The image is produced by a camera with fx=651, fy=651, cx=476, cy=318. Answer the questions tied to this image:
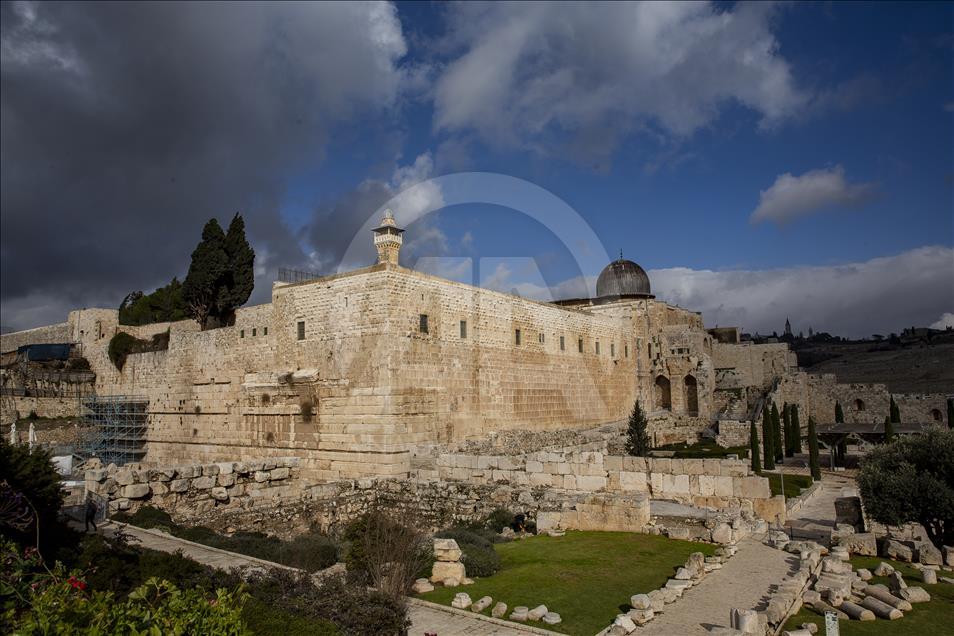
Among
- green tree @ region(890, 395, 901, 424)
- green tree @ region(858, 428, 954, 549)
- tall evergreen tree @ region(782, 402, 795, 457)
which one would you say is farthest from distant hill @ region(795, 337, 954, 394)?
green tree @ region(858, 428, 954, 549)

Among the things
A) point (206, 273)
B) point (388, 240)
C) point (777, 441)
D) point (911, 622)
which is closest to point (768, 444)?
point (777, 441)

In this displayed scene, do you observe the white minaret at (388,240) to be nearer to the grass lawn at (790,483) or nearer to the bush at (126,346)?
the grass lawn at (790,483)

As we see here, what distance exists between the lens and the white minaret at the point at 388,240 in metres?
16.1

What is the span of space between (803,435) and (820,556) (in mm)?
26484

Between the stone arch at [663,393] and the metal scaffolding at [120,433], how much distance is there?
79.0ft

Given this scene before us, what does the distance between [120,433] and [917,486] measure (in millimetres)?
26337

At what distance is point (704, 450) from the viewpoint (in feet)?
88.3

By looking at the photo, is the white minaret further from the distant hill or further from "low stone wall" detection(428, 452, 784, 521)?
the distant hill

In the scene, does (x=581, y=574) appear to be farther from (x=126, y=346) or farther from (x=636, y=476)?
(x=126, y=346)

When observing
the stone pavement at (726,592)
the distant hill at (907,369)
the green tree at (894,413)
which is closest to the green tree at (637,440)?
the stone pavement at (726,592)

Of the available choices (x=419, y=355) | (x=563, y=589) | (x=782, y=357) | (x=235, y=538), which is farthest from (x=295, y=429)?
(x=782, y=357)

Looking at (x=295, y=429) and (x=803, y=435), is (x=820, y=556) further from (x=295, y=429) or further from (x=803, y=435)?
(x=803, y=435)

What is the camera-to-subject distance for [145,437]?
25438 mm

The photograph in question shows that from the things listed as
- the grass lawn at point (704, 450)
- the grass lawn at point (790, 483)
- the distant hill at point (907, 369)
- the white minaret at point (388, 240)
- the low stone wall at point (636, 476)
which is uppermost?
the white minaret at point (388, 240)
